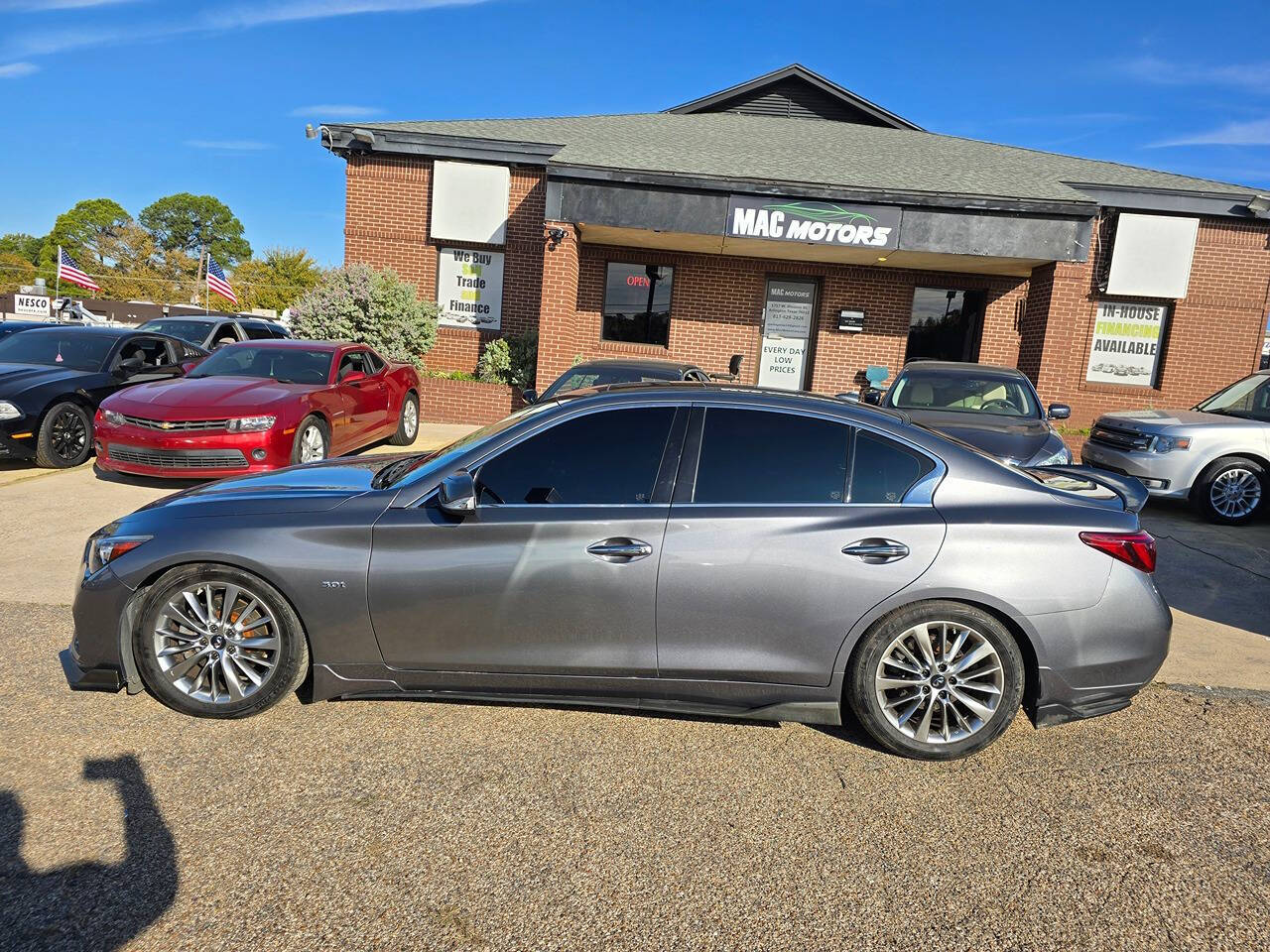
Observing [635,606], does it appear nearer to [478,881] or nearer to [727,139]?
[478,881]

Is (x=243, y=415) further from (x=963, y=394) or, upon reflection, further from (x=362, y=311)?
(x=963, y=394)

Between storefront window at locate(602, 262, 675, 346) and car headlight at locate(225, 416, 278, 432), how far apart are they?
9060 mm

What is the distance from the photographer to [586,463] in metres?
3.51

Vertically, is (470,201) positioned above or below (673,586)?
above

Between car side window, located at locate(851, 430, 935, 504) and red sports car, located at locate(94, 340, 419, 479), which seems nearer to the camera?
car side window, located at locate(851, 430, 935, 504)

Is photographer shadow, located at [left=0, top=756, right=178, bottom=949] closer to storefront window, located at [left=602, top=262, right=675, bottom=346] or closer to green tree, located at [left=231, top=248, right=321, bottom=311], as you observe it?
storefront window, located at [left=602, top=262, right=675, bottom=346]

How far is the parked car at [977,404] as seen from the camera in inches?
292

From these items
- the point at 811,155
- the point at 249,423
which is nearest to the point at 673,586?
the point at 249,423

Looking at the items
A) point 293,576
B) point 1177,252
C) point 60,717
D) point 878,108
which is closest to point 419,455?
point 293,576

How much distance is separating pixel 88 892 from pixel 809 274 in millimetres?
15129

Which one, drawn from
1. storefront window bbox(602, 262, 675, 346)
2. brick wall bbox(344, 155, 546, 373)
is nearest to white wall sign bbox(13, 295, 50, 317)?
brick wall bbox(344, 155, 546, 373)

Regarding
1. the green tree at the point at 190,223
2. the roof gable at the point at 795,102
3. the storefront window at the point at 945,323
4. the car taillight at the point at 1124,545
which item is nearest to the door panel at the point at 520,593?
the car taillight at the point at 1124,545

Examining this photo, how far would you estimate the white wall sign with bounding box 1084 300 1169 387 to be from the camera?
51.0 ft

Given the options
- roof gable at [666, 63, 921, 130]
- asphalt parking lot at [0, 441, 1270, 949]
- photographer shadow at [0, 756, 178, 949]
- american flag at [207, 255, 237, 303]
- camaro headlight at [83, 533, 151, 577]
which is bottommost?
photographer shadow at [0, 756, 178, 949]
